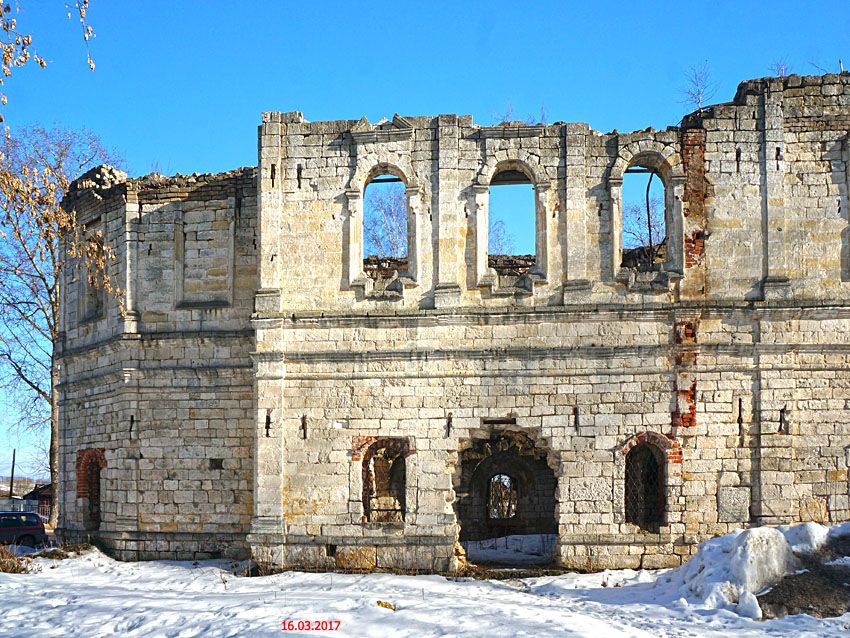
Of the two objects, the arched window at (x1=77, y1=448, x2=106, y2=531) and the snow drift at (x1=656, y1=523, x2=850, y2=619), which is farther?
the arched window at (x1=77, y1=448, x2=106, y2=531)

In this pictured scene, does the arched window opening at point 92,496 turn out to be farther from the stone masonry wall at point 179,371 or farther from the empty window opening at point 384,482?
the empty window opening at point 384,482

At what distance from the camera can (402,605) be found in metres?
12.3

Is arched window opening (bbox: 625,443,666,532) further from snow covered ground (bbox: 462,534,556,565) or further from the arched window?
the arched window

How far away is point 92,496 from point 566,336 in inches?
408

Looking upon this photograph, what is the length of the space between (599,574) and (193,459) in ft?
25.3

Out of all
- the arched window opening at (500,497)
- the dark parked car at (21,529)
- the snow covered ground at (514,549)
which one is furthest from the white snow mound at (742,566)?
the dark parked car at (21,529)

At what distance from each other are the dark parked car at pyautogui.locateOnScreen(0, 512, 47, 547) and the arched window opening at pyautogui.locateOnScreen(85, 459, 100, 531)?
412 centimetres

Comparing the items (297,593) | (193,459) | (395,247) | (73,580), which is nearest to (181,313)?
(193,459)

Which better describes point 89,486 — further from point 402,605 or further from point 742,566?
point 742,566

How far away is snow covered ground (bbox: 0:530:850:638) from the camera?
36.2 ft
